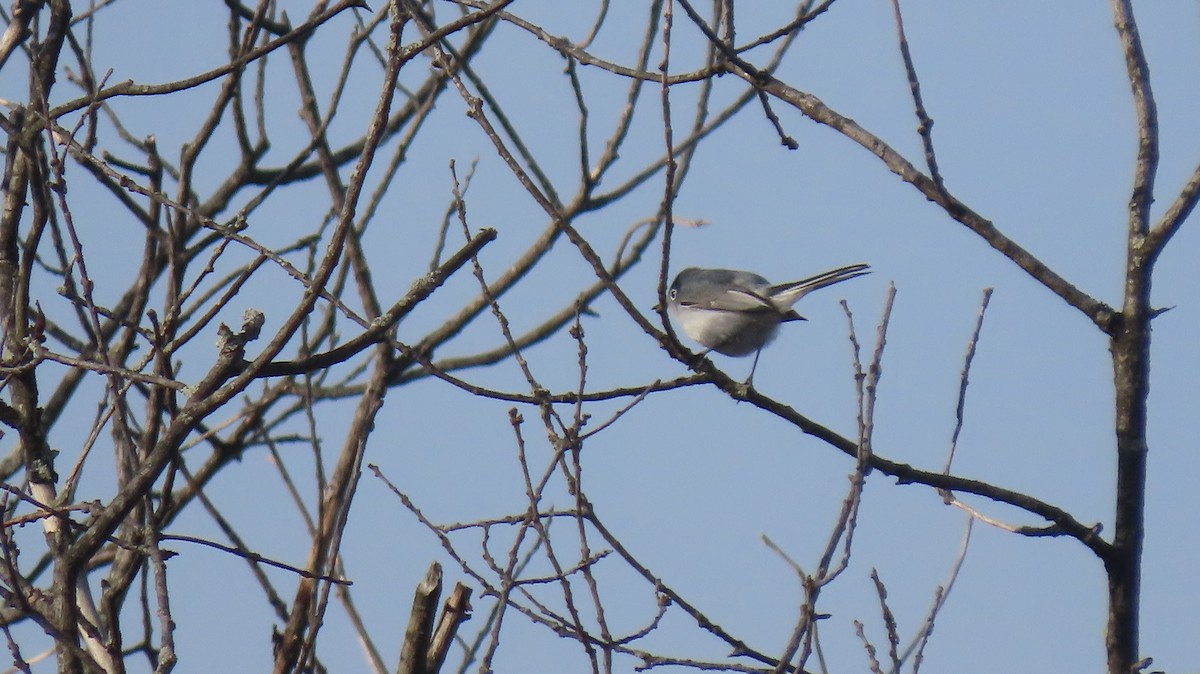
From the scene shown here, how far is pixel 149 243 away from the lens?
3617 mm

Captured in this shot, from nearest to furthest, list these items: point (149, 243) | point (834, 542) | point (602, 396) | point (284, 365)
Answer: point (284, 365)
point (834, 542)
point (602, 396)
point (149, 243)

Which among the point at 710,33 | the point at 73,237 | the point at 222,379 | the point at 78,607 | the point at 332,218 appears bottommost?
the point at 78,607

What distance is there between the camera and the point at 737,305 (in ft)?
16.0

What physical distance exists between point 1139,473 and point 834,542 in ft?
1.83

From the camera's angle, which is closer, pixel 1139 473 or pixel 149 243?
pixel 1139 473

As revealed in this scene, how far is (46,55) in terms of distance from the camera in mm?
2820

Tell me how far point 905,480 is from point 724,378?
43 centimetres

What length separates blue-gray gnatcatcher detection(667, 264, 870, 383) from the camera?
4656 millimetres

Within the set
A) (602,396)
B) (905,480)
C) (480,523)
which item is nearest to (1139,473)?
(905,480)

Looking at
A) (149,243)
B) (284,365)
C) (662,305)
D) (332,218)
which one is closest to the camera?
(284,365)

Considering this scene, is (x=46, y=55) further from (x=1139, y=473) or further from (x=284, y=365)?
(x=1139, y=473)

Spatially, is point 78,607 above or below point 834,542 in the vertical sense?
below

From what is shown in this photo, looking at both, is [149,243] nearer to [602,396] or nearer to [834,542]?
[602,396]

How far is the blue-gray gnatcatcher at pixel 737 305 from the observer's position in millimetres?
4656
